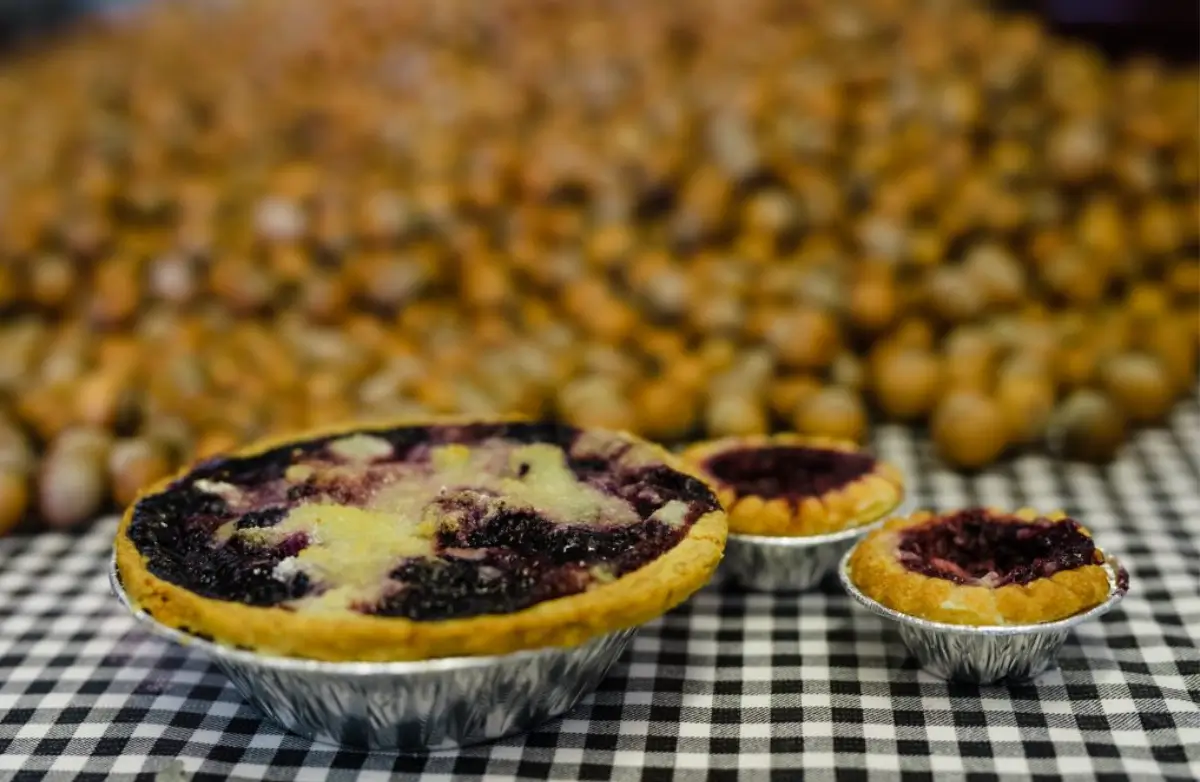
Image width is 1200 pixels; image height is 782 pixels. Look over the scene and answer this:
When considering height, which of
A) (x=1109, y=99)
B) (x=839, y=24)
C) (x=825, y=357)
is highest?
(x=839, y=24)

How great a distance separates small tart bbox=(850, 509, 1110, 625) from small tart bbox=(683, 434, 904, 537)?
76mm

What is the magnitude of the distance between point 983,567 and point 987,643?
0.12m

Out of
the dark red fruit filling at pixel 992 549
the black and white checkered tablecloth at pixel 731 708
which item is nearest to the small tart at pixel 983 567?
the dark red fruit filling at pixel 992 549

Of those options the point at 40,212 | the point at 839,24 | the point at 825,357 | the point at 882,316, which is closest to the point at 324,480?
the point at 825,357

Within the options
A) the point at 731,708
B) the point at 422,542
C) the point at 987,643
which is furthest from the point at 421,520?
the point at 987,643

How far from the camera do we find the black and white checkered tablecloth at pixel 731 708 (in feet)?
4.34

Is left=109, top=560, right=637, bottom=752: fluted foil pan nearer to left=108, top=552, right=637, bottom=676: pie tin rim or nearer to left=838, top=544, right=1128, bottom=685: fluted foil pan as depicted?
left=108, top=552, right=637, bottom=676: pie tin rim

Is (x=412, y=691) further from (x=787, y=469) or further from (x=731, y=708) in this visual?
(x=787, y=469)

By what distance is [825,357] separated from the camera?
227cm

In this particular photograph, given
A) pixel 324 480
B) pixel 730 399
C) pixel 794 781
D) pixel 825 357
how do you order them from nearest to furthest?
pixel 794 781
pixel 324 480
pixel 730 399
pixel 825 357

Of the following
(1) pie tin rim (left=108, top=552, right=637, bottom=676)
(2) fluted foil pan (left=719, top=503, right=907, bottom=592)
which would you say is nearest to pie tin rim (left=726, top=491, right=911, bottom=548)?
(2) fluted foil pan (left=719, top=503, right=907, bottom=592)

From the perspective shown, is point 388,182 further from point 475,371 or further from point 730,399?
point 730,399

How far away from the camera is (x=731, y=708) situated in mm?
1434

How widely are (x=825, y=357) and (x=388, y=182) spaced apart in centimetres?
116
